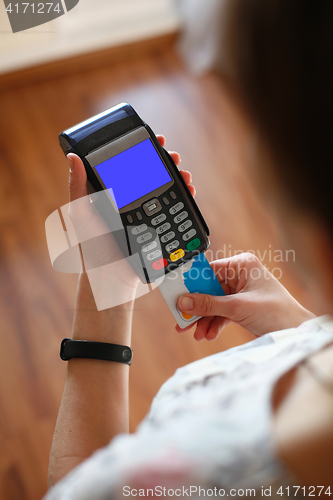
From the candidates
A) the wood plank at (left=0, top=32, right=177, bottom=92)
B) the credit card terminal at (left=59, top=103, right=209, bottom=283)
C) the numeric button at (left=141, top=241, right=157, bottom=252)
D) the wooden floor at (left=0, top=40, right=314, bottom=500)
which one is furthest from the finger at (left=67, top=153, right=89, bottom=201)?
the wood plank at (left=0, top=32, right=177, bottom=92)

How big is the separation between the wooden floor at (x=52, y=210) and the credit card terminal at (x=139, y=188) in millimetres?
332

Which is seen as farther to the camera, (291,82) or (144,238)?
(144,238)

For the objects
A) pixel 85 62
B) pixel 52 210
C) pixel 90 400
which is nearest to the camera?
pixel 90 400

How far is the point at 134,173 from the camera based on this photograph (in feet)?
1.74

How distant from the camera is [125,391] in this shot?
1.54 ft

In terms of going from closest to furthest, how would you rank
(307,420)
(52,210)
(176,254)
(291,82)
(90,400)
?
(291,82) < (307,420) < (90,400) < (176,254) < (52,210)

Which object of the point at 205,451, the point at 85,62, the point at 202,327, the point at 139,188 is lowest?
the point at 202,327

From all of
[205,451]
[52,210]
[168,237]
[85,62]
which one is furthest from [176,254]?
[85,62]

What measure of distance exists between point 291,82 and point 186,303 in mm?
435

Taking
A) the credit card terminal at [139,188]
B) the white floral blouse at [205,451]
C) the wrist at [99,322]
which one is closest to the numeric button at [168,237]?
the credit card terminal at [139,188]

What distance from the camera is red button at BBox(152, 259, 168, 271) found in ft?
1.76

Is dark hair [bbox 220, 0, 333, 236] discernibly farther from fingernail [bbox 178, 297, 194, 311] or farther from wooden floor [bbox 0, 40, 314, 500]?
wooden floor [bbox 0, 40, 314, 500]

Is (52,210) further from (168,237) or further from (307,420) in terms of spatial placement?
(307,420)

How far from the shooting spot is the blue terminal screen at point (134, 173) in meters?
0.52
